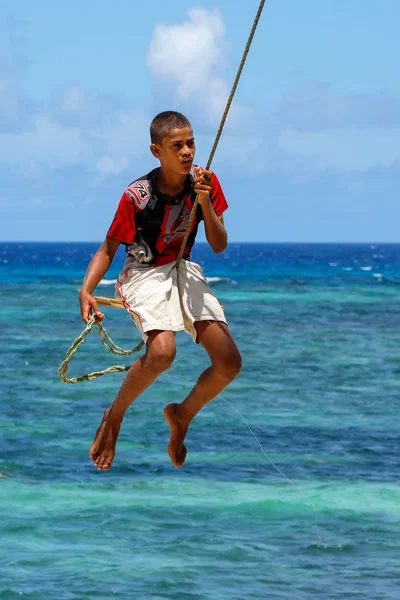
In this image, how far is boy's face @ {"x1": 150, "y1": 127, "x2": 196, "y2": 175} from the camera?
6840 mm

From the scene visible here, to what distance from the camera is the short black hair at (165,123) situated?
22.5 ft

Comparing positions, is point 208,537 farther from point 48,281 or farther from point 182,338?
point 48,281

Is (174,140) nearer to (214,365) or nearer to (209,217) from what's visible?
(209,217)

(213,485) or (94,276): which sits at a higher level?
(94,276)

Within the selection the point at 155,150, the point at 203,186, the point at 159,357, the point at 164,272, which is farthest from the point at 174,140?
the point at 159,357

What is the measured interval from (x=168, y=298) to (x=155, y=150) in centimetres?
93

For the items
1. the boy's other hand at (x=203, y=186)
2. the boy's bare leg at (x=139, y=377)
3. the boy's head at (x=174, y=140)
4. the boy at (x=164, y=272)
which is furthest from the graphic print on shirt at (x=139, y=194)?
the boy's bare leg at (x=139, y=377)

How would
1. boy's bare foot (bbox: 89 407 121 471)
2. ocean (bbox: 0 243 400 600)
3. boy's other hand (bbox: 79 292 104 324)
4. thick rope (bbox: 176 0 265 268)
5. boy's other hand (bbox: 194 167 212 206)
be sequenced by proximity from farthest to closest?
1. ocean (bbox: 0 243 400 600)
2. boy's bare foot (bbox: 89 407 121 471)
3. boy's other hand (bbox: 79 292 104 324)
4. boy's other hand (bbox: 194 167 212 206)
5. thick rope (bbox: 176 0 265 268)

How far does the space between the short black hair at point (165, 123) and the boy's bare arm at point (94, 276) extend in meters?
0.70

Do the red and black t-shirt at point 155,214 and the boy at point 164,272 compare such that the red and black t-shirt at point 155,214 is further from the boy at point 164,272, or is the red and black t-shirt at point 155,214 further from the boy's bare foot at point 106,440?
the boy's bare foot at point 106,440

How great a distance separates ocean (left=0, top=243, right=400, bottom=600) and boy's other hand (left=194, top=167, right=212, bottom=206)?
8971 mm

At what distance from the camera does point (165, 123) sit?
686 centimetres

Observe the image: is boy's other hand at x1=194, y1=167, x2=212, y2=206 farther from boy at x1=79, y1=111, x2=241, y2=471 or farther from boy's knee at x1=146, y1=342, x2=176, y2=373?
boy's knee at x1=146, y1=342, x2=176, y2=373

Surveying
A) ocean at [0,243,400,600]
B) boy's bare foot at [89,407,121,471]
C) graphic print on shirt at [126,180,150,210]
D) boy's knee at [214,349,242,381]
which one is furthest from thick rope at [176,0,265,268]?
ocean at [0,243,400,600]
